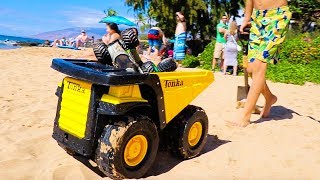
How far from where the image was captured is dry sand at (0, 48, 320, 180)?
2.82 m

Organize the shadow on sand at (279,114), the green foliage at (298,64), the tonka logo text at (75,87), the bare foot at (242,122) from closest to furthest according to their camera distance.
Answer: the tonka logo text at (75,87) → the bare foot at (242,122) → the shadow on sand at (279,114) → the green foliage at (298,64)

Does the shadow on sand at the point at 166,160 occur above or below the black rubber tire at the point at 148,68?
below

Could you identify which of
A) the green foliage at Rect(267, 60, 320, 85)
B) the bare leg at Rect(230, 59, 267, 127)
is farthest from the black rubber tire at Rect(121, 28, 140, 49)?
the green foliage at Rect(267, 60, 320, 85)

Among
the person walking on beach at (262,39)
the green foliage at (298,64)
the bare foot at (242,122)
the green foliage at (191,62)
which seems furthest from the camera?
the green foliage at (191,62)

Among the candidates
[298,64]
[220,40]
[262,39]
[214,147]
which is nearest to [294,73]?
[298,64]

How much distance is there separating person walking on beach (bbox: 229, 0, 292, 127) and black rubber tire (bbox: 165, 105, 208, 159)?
3.36 ft

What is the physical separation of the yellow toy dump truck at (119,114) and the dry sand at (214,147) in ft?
0.72

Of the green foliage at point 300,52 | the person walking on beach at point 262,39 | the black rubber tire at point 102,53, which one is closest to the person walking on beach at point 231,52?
the green foliage at point 300,52

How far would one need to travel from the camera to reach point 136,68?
3.03 meters

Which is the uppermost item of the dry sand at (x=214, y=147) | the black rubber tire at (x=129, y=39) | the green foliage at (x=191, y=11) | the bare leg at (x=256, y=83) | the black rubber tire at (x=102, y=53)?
the green foliage at (x=191, y=11)

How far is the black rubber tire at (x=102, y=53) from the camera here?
3.20 m

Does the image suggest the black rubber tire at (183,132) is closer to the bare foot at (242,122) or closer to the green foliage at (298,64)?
the bare foot at (242,122)

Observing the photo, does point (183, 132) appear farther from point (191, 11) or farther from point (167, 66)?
point (191, 11)

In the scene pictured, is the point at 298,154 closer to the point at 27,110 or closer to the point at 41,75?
the point at 27,110
